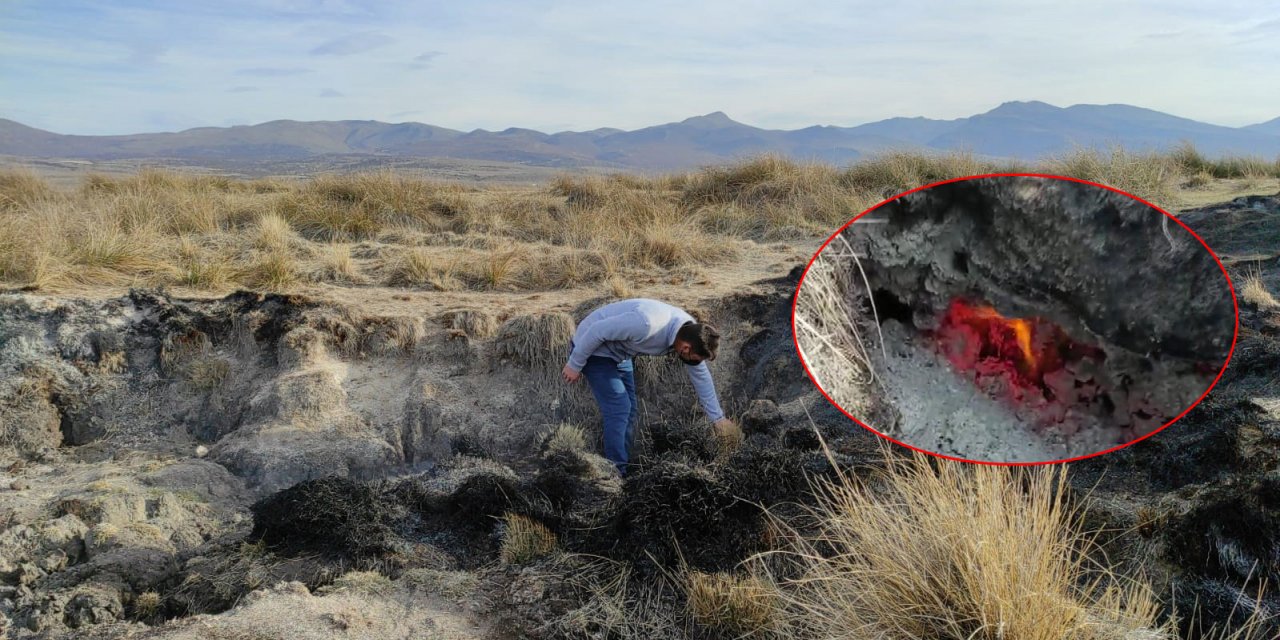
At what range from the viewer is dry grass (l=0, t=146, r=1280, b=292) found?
7.48m

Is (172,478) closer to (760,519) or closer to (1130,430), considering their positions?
(760,519)

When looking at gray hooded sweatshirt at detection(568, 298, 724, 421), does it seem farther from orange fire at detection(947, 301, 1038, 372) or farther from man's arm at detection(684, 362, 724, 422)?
orange fire at detection(947, 301, 1038, 372)

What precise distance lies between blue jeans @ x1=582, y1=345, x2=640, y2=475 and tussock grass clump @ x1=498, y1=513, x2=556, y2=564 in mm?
1170

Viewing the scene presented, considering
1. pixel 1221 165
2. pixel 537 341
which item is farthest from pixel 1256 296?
pixel 1221 165

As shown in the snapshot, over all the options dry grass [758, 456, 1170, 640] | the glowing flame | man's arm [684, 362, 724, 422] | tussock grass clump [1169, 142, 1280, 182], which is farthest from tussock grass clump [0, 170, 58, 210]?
tussock grass clump [1169, 142, 1280, 182]

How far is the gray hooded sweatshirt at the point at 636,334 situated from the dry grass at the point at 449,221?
254 cm

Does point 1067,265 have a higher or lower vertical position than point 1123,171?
lower

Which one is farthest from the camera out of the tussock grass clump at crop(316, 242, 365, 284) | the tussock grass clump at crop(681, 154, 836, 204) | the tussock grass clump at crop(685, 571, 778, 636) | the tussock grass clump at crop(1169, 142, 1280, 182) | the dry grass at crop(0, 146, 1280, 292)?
the tussock grass clump at crop(1169, 142, 1280, 182)

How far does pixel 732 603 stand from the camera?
10.7 ft

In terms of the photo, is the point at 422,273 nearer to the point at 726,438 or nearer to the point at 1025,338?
the point at 726,438

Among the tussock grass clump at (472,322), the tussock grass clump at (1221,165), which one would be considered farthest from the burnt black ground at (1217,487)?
the tussock grass clump at (1221,165)

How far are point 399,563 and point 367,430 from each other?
2076 mm

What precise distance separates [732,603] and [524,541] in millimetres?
1205

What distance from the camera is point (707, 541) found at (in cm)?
370
